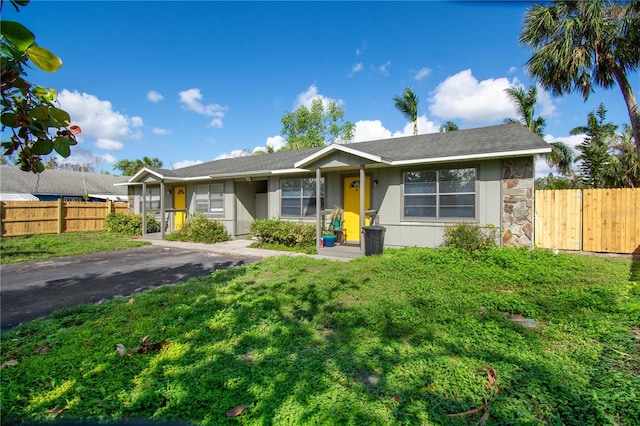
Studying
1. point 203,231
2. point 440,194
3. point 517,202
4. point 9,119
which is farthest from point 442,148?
point 9,119

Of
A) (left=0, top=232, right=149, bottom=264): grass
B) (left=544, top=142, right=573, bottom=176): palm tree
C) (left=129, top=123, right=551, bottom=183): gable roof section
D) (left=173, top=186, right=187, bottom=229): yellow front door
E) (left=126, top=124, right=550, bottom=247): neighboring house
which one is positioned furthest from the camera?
(left=544, top=142, right=573, bottom=176): palm tree

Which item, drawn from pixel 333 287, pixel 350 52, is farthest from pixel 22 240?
pixel 350 52

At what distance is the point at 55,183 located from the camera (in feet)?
97.5

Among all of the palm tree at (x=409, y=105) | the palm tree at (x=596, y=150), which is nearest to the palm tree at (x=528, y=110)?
the palm tree at (x=596, y=150)

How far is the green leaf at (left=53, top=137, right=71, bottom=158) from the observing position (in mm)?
1139

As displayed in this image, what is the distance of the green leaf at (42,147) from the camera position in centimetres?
112

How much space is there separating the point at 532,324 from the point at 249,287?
4.52m

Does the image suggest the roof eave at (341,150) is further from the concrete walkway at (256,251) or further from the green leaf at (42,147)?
the green leaf at (42,147)

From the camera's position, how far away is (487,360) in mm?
3102

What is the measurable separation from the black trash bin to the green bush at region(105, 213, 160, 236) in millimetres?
12369

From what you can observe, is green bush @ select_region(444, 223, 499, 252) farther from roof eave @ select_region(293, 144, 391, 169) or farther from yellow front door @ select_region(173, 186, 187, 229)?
yellow front door @ select_region(173, 186, 187, 229)

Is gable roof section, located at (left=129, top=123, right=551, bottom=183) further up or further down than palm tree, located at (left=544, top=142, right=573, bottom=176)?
further down

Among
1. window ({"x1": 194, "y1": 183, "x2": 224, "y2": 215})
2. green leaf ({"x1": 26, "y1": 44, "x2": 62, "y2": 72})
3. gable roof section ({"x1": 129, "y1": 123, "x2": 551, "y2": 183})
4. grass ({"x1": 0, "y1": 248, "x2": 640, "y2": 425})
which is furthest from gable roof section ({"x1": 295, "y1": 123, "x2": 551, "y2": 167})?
green leaf ({"x1": 26, "y1": 44, "x2": 62, "y2": 72})

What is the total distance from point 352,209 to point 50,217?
50.5ft
